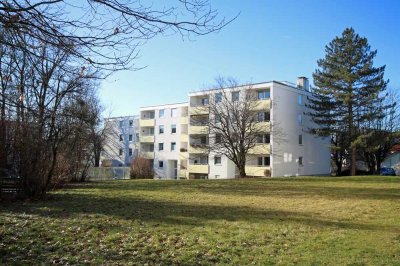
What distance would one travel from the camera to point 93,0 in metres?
5.12

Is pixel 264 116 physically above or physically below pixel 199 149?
above

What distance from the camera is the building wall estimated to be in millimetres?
51906

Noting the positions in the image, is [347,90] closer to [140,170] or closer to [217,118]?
[217,118]

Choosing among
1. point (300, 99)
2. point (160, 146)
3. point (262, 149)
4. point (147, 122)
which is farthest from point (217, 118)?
point (147, 122)

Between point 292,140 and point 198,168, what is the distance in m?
14.9

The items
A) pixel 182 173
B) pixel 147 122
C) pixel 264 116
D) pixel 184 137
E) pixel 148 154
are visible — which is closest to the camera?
pixel 264 116

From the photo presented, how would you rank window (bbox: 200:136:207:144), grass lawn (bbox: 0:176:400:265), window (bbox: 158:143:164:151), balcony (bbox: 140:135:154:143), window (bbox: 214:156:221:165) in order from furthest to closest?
balcony (bbox: 140:135:154:143), window (bbox: 158:143:164:151), window (bbox: 200:136:207:144), window (bbox: 214:156:221:165), grass lawn (bbox: 0:176:400:265)

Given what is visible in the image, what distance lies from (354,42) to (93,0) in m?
49.3

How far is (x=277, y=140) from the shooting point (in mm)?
51719

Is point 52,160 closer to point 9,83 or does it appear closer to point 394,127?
point 9,83

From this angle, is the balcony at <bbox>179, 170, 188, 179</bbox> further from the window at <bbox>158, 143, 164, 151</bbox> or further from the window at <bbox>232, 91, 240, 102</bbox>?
the window at <bbox>232, 91, 240, 102</bbox>

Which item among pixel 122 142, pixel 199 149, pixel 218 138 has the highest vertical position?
pixel 122 142

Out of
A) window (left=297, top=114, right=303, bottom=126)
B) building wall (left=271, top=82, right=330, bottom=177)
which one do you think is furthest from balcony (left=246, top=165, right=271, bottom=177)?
window (left=297, top=114, right=303, bottom=126)

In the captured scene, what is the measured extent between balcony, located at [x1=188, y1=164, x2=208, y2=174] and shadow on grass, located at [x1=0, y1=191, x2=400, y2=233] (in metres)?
45.3
